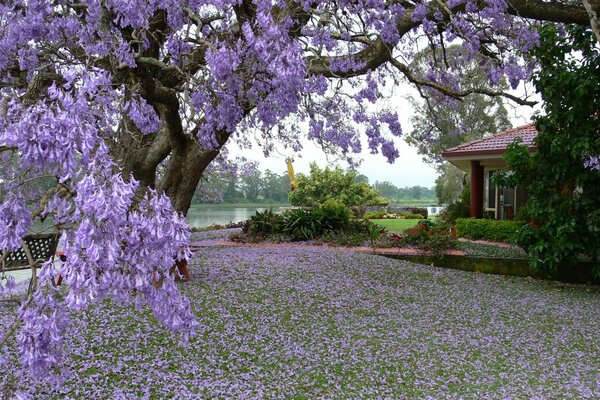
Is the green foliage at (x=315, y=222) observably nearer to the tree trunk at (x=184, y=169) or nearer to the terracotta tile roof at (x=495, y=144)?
the terracotta tile roof at (x=495, y=144)

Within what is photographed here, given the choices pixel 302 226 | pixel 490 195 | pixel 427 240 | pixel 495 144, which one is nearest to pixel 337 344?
pixel 427 240

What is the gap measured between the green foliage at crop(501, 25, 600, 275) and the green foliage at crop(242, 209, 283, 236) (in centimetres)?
646

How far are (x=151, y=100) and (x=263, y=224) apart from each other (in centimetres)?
809

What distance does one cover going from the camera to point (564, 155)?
977cm

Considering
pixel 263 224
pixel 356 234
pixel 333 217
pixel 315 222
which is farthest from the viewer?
pixel 263 224

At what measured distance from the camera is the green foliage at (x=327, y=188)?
29781mm

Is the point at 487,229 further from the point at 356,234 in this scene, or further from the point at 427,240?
the point at 356,234

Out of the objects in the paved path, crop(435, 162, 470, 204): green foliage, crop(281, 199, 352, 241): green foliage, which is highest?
crop(435, 162, 470, 204): green foliage

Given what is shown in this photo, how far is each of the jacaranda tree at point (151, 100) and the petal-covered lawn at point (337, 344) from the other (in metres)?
1.41

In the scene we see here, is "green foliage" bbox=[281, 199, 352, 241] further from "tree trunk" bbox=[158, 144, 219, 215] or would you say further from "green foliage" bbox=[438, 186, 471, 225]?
"tree trunk" bbox=[158, 144, 219, 215]

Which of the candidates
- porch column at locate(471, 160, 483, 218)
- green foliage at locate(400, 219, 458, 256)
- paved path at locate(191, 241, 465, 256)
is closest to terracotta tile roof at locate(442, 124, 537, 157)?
porch column at locate(471, 160, 483, 218)

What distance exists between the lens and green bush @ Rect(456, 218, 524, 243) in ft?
46.4

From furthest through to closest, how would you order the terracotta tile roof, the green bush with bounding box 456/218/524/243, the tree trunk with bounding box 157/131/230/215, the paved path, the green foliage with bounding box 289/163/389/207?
the green foliage with bounding box 289/163/389/207 < the terracotta tile roof < the green bush with bounding box 456/218/524/243 < the paved path < the tree trunk with bounding box 157/131/230/215

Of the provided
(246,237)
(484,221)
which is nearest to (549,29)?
(484,221)
